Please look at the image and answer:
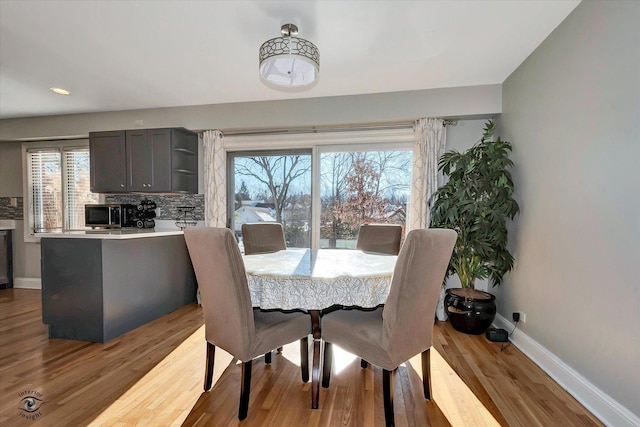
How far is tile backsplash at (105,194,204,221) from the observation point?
12.5ft

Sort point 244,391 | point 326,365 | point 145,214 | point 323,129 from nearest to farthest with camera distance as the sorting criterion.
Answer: point 244,391
point 326,365
point 323,129
point 145,214

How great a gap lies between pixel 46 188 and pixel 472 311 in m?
5.98

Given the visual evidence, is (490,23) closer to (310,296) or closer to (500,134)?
(500,134)

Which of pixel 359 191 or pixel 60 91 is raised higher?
pixel 60 91

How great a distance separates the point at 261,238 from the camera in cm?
270

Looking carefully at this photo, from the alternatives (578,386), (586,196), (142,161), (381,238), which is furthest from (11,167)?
(578,386)

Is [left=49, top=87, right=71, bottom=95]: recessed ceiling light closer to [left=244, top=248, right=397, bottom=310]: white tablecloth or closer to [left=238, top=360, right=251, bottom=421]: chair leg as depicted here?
[left=244, top=248, right=397, bottom=310]: white tablecloth

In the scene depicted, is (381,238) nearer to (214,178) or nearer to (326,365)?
(326,365)

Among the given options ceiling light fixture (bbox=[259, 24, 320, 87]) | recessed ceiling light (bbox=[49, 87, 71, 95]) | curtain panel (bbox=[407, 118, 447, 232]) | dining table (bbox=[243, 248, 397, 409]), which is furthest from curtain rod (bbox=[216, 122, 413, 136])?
dining table (bbox=[243, 248, 397, 409])

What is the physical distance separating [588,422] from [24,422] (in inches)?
120

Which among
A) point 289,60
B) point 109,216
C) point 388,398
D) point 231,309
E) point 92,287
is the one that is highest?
→ point 289,60

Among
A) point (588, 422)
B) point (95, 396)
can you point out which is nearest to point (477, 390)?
point (588, 422)

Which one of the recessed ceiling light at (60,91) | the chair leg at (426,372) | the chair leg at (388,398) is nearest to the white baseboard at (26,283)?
the recessed ceiling light at (60,91)

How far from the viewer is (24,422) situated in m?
1.47
